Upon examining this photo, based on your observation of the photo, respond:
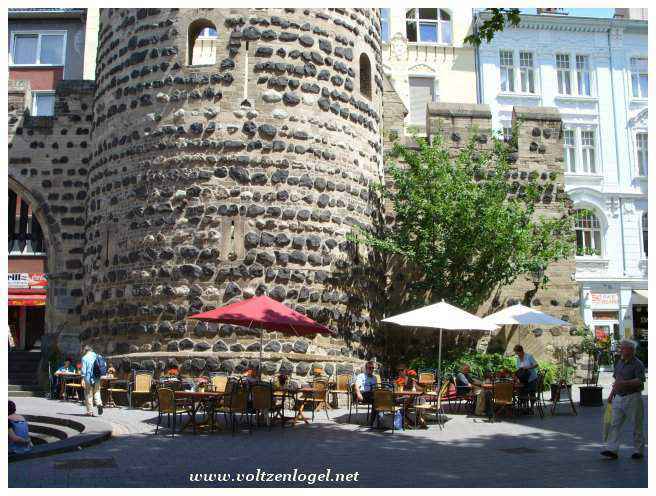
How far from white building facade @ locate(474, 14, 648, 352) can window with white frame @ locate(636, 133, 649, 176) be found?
0.05 m

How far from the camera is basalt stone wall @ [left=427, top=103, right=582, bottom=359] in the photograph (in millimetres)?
17269

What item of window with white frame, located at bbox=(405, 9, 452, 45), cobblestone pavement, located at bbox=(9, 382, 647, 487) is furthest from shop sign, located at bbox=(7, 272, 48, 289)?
window with white frame, located at bbox=(405, 9, 452, 45)

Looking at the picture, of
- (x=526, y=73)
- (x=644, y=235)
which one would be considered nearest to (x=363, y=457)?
(x=644, y=235)

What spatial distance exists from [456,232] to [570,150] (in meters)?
19.0

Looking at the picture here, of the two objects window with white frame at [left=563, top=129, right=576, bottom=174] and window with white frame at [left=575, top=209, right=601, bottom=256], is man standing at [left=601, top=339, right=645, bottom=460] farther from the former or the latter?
window with white frame at [left=563, top=129, right=576, bottom=174]

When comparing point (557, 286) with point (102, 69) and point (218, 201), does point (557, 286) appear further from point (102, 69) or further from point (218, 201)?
point (102, 69)

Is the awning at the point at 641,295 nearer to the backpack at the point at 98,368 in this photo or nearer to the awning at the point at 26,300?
the awning at the point at 26,300

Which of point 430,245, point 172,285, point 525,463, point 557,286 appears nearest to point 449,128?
point 430,245

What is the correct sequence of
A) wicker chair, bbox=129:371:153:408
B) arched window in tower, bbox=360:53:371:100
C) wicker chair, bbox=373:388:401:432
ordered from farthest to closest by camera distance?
arched window in tower, bbox=360:53:371:100 < wicker chair, bbox=129:371:153:408 < wicker chair, bbox=373:388:401:432

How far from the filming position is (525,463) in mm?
8086

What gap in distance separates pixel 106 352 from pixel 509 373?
26.4ft

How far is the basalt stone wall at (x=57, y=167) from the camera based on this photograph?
60.3 ft

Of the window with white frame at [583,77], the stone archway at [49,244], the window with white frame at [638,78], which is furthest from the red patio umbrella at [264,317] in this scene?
the window with white frame at [638,78]

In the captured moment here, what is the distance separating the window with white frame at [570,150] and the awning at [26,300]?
74.1 feet
